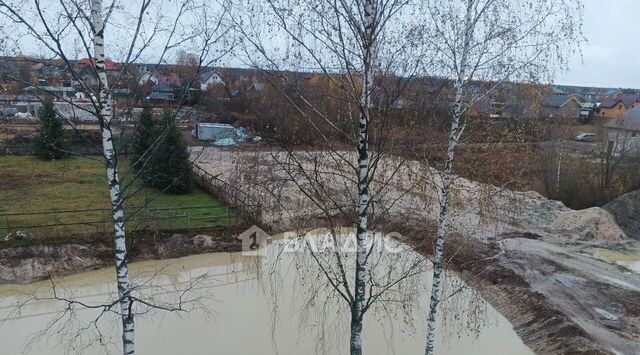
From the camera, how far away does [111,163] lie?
4.16 meters

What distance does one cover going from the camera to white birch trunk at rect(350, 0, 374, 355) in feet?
13.4

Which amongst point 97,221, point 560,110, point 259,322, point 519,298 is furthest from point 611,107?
point 97,221

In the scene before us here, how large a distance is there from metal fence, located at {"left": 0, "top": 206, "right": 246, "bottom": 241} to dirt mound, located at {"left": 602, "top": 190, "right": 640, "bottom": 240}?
536 inches

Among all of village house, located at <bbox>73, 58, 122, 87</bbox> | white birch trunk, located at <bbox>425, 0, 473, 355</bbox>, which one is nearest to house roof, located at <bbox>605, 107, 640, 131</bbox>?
white birch trunk, located at <bbox>425, 0, 473, 355</bbox>

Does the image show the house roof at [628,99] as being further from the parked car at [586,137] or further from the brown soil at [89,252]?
the brown soil at [89,252]

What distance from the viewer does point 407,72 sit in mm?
4641

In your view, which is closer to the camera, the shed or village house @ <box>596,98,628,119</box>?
the shed

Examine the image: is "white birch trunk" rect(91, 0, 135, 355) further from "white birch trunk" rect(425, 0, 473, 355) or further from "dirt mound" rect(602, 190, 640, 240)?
"dirt mound" rect(602, 190, 640, 240)

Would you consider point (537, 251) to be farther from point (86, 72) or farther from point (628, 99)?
point (628, 99)

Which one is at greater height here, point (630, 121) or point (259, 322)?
point (630, 121)

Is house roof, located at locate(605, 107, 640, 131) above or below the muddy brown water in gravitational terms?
above

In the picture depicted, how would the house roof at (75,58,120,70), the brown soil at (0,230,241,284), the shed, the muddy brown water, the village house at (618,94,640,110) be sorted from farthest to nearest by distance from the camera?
the village house at (618,94,640,110) → the shed → the brown soil at (0,230,241,284) → the muddy brown water → the house roof at (75,58,120,70)

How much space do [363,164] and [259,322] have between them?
20.7ft

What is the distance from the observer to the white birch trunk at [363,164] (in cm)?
407
